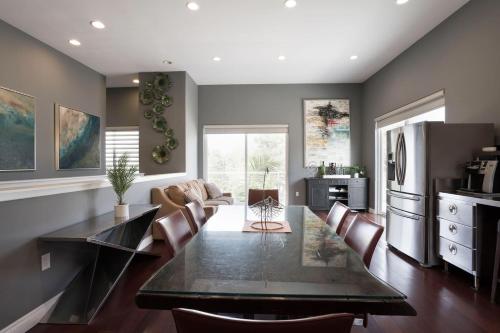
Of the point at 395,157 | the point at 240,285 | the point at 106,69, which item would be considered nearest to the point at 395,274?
the point at 395,157

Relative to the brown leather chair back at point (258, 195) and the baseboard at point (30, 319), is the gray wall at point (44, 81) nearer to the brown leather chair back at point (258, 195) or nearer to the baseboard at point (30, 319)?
the baseboard at point (30, 319)

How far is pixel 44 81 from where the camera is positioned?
420 cm

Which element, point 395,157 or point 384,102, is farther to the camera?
point 384,102

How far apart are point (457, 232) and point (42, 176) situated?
558 centimetres

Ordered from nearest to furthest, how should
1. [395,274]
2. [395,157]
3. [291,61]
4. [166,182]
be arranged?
[395,274] < [395,157] < [166,182] < [291,61]

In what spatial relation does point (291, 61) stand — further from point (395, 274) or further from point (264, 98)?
point (395, 274)

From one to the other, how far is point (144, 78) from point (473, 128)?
5459mm

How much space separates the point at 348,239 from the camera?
64.8 inches

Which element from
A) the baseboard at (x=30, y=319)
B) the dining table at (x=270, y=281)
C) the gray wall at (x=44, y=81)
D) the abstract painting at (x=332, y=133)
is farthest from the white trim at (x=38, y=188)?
the abstract painting at (x=332, y=133)

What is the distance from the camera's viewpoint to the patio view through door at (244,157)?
21.4 ft

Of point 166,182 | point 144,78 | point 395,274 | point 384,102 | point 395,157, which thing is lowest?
point 395,274

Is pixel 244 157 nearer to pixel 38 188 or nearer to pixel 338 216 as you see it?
pixel 338 216

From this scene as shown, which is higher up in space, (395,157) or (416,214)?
(395,157)

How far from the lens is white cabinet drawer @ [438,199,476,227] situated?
7.98 feet
